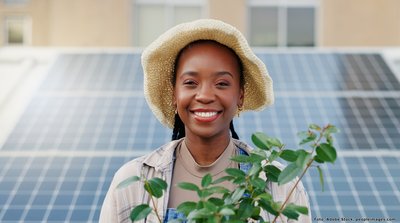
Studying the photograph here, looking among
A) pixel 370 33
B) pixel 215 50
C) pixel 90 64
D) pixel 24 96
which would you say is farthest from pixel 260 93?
pixel 370 33

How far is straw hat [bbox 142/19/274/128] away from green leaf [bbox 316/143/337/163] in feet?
2.93

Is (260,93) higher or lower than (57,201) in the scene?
higher

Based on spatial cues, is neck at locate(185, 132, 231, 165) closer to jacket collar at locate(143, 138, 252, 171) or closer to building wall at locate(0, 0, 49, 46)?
jacket collar at locate(143, 138, 252, 171)

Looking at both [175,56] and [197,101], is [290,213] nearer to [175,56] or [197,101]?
[197,101]

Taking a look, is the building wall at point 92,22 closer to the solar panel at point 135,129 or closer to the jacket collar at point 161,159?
the solar panel at point 135,129

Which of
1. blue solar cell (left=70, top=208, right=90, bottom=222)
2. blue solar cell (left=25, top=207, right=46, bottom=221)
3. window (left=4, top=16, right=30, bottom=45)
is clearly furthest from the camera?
window (left=4, top=16, right=30, bottom=45)

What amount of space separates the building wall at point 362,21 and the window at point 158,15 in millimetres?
3062

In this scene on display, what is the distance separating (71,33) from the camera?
1994 cm

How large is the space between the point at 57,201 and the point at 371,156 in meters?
3.04

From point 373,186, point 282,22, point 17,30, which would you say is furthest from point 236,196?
point 17,30

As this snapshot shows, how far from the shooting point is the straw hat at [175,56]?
3104 mm

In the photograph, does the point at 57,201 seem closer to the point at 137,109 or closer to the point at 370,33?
the point at 137,109

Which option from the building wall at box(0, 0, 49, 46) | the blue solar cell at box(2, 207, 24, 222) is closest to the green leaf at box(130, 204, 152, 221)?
the blue solar cell at box(2, 207, 24, 222)

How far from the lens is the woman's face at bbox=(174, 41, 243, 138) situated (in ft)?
9.82
